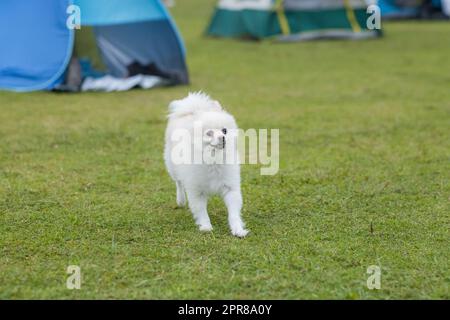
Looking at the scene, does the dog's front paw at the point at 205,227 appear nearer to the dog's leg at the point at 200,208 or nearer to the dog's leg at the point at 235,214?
the dog's leg at the point at 200,208

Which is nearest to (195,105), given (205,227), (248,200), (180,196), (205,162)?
(205,162)

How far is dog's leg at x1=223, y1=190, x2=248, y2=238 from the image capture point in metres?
4.43

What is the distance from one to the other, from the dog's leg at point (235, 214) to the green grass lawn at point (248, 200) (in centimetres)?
7

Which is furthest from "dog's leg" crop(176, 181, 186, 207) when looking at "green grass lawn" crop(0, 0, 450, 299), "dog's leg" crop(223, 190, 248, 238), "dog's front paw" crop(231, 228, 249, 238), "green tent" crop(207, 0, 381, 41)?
"green tent" crop(207, 0, 381, 41)

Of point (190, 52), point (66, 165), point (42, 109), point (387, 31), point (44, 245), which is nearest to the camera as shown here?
point (44, 245)

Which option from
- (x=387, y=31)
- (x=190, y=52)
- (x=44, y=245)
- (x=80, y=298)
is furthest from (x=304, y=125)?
(x=387, y=31)

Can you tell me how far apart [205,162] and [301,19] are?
37.1 ft

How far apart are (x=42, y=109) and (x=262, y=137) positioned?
2.87m

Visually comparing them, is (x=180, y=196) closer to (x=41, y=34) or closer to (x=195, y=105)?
(x=195, y=105)

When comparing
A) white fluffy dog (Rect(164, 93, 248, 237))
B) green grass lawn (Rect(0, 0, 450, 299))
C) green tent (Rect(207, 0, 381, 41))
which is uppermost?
green tent (Rect(207, 0, 381, 41))

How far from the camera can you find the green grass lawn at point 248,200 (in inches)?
148

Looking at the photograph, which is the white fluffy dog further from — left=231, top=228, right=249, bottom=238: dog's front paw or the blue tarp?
the blue tarp

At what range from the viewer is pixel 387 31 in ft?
56.2
